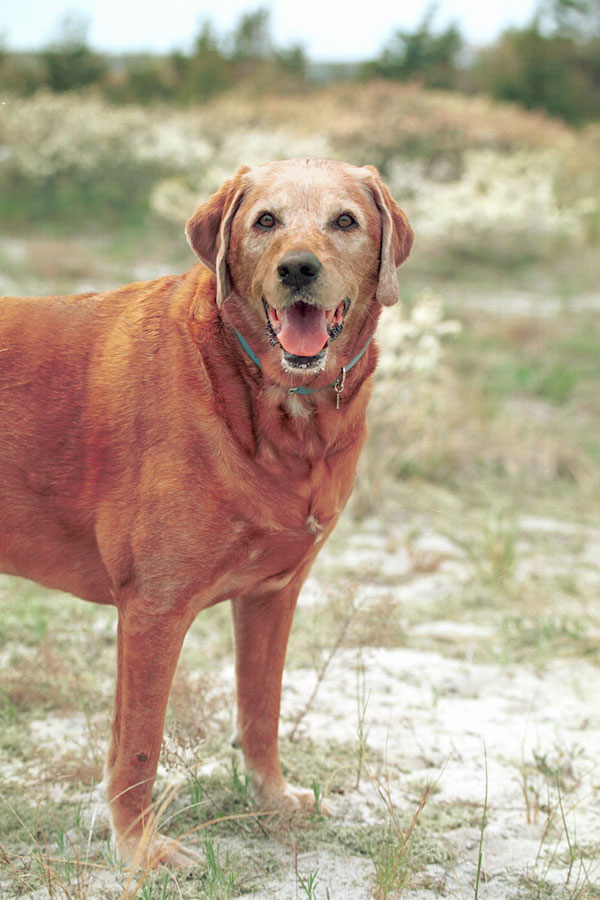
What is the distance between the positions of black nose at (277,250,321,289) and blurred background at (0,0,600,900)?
1178mm

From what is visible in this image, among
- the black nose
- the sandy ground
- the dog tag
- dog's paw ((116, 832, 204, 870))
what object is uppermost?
the black nose

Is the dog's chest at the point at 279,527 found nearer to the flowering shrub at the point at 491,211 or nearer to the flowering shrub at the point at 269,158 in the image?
the flowering shrub at the point at 269,158

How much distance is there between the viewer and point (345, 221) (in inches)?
85.4

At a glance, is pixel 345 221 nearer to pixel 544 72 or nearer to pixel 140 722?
pixel 140 722

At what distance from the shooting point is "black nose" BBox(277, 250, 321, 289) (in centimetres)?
195

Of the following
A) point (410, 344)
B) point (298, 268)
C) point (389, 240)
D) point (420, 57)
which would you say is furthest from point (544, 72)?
point (298, 268)

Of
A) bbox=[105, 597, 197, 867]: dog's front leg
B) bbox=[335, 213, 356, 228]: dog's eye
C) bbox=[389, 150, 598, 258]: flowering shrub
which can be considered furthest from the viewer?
bbox=[389, 150, 598, 258]: flowering shrub

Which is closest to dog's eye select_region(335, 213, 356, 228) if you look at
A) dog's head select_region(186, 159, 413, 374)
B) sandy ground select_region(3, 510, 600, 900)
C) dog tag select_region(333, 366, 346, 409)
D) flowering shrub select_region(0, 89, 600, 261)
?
dog's head select_region(186, 159, 413, 374)

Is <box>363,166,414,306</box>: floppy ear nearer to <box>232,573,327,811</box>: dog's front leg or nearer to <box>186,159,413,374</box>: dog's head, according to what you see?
<box>186,159,413,374</box>: dog's head

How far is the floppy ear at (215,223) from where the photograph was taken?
219cm

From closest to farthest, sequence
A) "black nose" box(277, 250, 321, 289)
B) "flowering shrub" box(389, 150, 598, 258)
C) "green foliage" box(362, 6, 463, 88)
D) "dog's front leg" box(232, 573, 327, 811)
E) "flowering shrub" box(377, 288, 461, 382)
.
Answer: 1. "black nose" box(277, 250, 321, 289)
2. "dog's front leg" box(232, 573, 327, 811)
3. "flowering shrub" box(377, 288, 461, 382)
4. "flowering shrub" box(389, 150, 598, 258)
5. "green foliage" box(362, 6, 463, 88)

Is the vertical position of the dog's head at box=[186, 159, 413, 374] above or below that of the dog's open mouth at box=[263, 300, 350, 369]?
above

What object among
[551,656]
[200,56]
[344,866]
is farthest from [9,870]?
[200,56]

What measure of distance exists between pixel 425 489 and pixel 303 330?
3665mm
